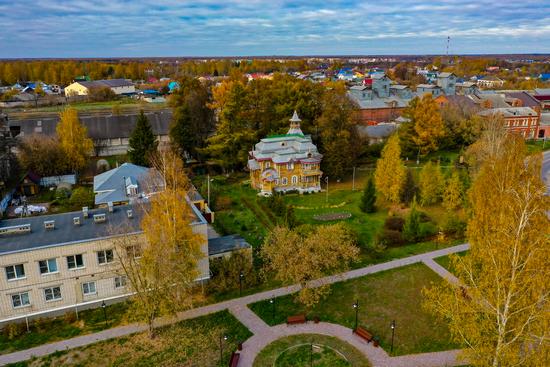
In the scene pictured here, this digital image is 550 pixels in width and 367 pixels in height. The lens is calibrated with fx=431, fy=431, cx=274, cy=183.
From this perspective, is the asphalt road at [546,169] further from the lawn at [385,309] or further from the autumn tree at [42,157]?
the autumn tree at [42,157]

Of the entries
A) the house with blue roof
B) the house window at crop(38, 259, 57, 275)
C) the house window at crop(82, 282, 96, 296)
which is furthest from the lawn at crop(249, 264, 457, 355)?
the house with blue roof

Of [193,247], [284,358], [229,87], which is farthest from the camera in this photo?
[229,87]

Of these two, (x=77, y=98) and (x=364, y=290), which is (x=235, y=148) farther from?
(x=77, y=98)

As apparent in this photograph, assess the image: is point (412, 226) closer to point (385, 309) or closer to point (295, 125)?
point (385, 309)

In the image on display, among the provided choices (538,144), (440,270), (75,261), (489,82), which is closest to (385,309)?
(440,270)

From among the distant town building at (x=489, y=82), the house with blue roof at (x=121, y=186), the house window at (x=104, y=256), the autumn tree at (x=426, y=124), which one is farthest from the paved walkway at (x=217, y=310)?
the distant town building at (x=489, y=82)

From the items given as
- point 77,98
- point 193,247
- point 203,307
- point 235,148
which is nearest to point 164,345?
point 203,307
